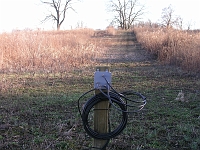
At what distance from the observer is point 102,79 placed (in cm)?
217

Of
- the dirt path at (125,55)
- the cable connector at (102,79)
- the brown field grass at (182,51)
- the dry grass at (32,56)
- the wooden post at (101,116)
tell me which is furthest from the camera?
the dirt path at (125,55)

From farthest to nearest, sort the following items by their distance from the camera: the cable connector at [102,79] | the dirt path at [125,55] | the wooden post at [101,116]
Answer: the dirt path at [125,55] → the wooden post at [101,116] → the cable connector at [102,79]

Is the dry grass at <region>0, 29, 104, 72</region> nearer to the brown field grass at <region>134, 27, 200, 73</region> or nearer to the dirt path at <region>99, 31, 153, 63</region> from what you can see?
the dirt path at <region>99, 31, 153, 63</region>

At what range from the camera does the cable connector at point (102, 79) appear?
2.15 m

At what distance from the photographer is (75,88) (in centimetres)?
657

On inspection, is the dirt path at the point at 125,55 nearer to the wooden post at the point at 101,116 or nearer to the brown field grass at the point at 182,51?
the brown field grass at the point at 182,51

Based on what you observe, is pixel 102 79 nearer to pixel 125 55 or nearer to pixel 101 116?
pixel 101 116

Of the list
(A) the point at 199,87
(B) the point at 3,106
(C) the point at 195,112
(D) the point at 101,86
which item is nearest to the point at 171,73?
(A) the point at 199,87

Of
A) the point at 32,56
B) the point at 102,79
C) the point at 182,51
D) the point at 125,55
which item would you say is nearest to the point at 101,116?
the point at 102,79

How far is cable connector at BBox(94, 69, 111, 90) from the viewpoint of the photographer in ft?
7.05

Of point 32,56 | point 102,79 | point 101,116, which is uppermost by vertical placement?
point 102,79

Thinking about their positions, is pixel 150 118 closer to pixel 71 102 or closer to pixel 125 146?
pixel 125 146

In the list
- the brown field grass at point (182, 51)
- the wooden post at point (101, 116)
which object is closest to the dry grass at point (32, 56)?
the brown field grass at point (182, 51)

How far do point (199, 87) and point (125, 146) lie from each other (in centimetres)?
414
